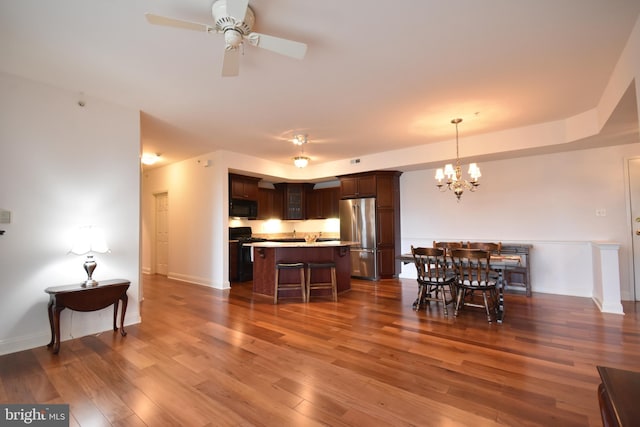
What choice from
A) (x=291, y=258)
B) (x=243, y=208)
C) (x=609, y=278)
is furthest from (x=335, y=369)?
(x=243, y=208)

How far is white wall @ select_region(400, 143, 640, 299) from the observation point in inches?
179

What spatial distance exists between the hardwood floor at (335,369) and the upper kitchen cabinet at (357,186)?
10.0ft

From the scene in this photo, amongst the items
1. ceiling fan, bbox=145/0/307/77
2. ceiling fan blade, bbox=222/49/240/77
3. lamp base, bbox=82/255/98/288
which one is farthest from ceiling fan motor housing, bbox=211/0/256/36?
lamp base, bbox=82/255/98/288

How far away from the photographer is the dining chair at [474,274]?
3.49m

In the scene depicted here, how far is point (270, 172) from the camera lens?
673 centimetres

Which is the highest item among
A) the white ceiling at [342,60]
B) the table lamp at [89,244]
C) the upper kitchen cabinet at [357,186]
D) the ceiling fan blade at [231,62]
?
the white ceiling at [342,60]

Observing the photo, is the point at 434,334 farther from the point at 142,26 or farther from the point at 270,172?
the point at 270,172

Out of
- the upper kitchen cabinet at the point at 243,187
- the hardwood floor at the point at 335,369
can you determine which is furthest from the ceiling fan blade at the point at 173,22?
the upper kitchen cabinet at the point at 243,187

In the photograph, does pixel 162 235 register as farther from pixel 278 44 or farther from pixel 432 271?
pixel 278 44

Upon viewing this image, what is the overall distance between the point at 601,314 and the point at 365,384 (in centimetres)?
362

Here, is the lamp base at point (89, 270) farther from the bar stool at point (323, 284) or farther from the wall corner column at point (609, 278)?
the wall corner column at point (609, 278)

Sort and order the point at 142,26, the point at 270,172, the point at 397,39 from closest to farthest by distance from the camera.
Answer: the point at 142,26, the point at 397,39, the point at 270,172

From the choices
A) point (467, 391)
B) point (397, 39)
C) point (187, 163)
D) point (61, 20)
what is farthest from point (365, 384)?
point (187, 163)

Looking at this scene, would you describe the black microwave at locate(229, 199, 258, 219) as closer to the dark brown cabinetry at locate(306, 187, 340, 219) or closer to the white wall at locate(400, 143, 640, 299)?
the dark brown cabinetry at locate(306, 187, 340, 219)
